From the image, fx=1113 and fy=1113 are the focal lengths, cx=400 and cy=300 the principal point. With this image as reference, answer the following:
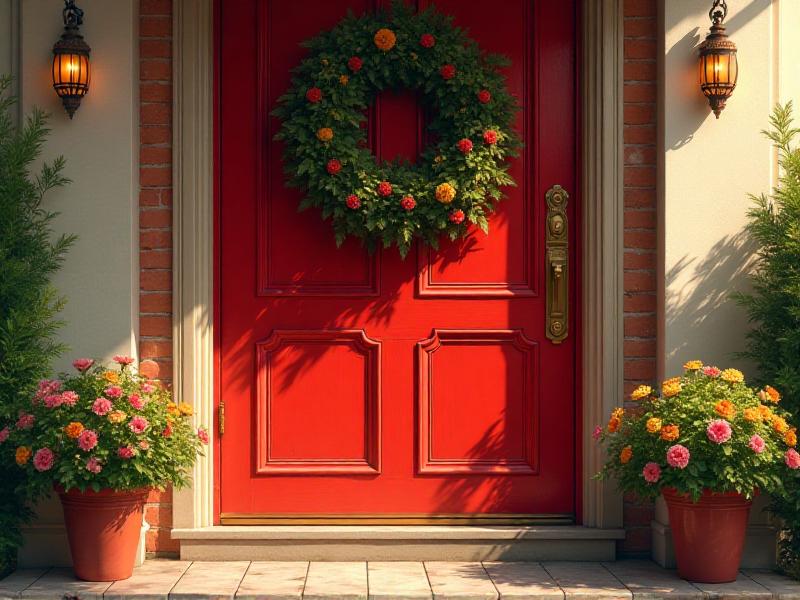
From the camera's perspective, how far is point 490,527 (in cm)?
486

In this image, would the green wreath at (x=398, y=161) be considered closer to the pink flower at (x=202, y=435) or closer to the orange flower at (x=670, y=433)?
the pink flower at (x=202, y=435)

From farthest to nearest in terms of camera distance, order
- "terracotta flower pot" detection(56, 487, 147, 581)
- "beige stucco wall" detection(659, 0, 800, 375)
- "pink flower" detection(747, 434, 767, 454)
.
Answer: "beige stucco wall" detection(659, 0, 800, 375) → "terracotta flower pot" detection(56, 487, 147, 581) → "pink flower" detection(747, 434, 767, 454)

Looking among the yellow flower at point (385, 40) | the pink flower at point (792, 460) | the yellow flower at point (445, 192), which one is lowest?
the pink flower at point (792, 460)

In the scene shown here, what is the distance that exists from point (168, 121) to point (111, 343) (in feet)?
3.21

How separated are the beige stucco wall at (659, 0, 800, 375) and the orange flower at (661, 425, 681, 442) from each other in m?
0.49

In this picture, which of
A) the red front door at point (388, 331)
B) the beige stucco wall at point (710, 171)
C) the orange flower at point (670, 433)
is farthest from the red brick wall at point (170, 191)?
the orange flower at point (670, 433)

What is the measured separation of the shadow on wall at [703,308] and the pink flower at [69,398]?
2396mm

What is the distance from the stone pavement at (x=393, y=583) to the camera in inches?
166

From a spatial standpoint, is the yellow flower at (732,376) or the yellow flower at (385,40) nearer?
the yellow flower at (732,376)

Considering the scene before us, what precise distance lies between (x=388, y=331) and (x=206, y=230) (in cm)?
90

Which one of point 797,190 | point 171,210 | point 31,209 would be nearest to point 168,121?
point 171,210

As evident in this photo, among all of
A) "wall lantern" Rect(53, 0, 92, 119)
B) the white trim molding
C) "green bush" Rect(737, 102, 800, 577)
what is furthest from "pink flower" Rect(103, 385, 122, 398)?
"green bush" Rect(737, 102, 800, 577)

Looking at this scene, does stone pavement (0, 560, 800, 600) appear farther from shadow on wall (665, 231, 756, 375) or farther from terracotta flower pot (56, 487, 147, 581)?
shadow on wall (665, 231, 756, 375)

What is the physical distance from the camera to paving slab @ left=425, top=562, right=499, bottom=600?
4.22m
